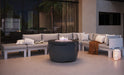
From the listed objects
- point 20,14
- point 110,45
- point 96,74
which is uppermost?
point 20,14

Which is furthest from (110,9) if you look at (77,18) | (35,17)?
(35,17)

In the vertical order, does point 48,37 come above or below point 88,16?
below

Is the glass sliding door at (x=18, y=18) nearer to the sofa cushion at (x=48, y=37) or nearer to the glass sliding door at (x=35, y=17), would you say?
the glass sliding door at (x=35, y=17)

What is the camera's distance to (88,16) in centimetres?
1033

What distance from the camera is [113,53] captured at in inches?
227

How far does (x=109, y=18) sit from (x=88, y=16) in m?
3.10

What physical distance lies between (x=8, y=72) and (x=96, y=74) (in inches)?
98.2

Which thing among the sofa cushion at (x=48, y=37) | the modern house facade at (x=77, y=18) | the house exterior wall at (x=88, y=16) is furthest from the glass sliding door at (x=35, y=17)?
the sofa cushion at (x=48, y=37)

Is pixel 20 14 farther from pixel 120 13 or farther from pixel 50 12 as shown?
pixel 120 13

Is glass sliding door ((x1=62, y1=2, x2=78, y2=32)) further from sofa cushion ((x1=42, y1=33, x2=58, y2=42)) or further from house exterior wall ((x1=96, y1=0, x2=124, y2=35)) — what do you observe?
house exterior wall ((x1=96, y1=0, x2=124, y2=35))

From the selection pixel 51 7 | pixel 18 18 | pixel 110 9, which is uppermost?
pixel 110 9

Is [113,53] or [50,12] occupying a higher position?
[50,12]

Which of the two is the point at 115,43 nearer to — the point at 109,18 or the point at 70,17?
the point at 70,17

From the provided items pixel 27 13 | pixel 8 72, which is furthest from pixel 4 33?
pixel 8 72
